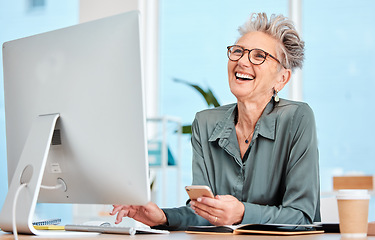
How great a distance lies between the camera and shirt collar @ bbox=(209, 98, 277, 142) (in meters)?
1.83

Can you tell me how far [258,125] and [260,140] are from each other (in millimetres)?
58

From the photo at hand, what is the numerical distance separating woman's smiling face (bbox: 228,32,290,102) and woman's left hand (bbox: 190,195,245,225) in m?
0.54

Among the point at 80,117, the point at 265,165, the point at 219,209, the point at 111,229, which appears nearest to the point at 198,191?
the point at 219,209

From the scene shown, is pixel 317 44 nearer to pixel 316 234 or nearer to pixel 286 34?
pixel 286 34

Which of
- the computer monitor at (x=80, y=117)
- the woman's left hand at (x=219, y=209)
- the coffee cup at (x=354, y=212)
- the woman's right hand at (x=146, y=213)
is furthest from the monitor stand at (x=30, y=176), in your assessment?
the coffee cup at (x=354, y=212)

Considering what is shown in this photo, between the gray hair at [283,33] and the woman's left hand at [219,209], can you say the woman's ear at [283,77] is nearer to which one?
the gray hair at [283,33]

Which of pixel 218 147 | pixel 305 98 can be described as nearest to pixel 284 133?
pixel 218 147

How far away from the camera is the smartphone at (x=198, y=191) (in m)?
1.30

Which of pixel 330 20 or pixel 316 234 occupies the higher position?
pixel 330 20

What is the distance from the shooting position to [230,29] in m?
4.89

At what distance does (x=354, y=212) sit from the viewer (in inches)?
45.8

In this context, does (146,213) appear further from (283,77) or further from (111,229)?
(283,77)

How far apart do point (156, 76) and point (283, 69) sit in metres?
3.20

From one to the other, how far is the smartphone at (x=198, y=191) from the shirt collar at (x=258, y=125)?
52 cm
